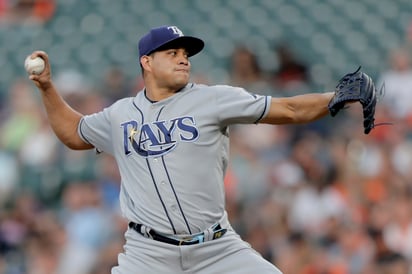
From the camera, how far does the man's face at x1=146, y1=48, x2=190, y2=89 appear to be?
5.41 meters

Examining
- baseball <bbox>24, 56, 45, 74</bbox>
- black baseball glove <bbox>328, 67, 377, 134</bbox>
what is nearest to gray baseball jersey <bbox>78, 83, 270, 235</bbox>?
black baseball glove <bbox>328, 67, 377, 134</bbox>

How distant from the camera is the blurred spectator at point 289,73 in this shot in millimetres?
10672

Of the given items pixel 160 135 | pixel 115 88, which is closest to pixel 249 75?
pixel 115 88

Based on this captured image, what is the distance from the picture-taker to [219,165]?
17.6 ft

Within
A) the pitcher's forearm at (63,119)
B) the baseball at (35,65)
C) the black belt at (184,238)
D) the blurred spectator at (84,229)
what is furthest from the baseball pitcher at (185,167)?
the blurred spectator at (84,229)

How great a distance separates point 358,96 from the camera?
16.6 feet

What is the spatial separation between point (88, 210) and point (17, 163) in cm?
130

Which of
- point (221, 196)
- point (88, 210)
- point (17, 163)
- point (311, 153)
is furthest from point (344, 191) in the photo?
point (221, 196)

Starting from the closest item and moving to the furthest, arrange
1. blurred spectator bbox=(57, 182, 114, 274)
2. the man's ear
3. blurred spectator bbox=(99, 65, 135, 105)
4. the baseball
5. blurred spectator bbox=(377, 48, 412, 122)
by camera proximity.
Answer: the man's ear → the baseball → blurred spectator bbox=(57, 182, 114, 274) → blurred spectator bbox=(377, 48, 412, 122) → blurred spectator bbox=(99, 65, 135, 105)

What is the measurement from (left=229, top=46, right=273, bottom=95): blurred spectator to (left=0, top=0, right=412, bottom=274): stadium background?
0.15 metres

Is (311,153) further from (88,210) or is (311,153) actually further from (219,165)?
(219,165)

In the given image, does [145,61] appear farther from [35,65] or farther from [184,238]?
[184,238]

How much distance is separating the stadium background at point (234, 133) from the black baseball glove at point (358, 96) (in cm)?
286

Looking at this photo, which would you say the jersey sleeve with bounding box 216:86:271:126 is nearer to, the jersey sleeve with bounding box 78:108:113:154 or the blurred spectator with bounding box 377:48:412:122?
the jersey sleeve with bounding box 78:108:113:154
